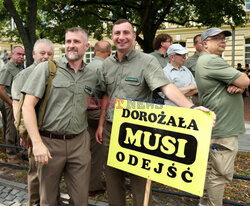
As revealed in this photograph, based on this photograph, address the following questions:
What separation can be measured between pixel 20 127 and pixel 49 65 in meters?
0.64

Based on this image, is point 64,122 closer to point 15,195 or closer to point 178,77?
point 178,77

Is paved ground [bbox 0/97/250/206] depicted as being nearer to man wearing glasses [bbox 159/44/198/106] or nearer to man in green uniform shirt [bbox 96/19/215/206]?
man in green uniform shirt [bbox 96/19/215/206]

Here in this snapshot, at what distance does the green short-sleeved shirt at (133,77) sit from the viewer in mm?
2586

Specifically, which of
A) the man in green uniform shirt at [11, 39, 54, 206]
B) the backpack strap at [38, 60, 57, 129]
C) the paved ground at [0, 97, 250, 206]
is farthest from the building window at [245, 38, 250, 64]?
the backpack strap at [38, 60, 57, 129]

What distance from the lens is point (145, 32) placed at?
37.1 ft

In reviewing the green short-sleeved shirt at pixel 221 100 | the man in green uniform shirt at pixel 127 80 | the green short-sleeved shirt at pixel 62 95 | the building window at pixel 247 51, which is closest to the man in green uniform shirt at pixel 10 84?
the green short-sleeved shirt at pixel 62 95

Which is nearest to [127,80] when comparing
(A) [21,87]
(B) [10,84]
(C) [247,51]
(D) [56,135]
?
(D) [56,135]

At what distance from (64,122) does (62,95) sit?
0.25 metres

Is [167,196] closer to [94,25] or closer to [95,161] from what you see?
[95,161]

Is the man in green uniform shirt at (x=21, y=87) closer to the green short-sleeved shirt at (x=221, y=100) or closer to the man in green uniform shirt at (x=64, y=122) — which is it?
the man in green uniform shirt at (x=64, y=122)

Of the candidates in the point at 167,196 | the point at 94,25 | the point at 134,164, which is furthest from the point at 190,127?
the point at 94,25

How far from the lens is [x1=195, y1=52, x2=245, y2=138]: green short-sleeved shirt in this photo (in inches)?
109

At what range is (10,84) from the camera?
16.4ft

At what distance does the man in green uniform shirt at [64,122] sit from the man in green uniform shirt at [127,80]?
0.77 ft
